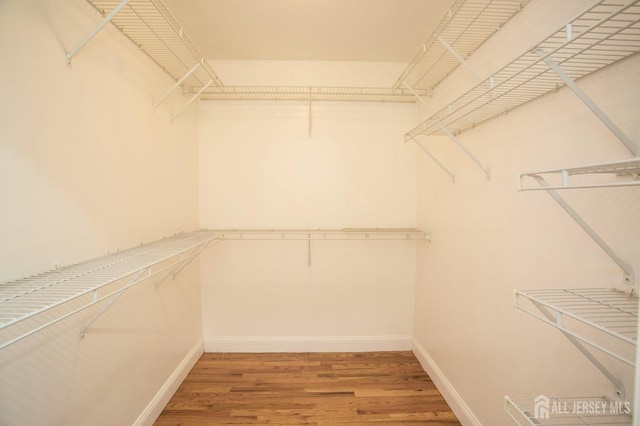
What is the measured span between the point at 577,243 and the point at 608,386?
0.46 m

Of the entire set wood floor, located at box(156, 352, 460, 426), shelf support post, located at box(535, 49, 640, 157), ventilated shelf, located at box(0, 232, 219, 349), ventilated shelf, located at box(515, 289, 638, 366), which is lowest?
wood floor, located at box(156, 352, 460, 426)

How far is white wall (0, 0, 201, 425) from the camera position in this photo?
864 millimetres

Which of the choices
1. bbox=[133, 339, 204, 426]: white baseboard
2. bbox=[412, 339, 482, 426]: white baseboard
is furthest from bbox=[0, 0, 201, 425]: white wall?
bbox=[412, 339, 482, 426]: white baseboard

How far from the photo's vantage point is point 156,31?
1375 mm

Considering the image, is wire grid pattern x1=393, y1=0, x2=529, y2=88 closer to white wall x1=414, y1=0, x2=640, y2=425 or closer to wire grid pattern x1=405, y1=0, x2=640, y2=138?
white wall x1=414, y1=0, x2=640, y2=425

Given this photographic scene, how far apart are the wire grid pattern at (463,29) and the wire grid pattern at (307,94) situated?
0.98 ft

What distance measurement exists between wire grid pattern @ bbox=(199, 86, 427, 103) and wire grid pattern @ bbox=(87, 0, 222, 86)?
1.27 ft

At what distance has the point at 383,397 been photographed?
70.4 inches

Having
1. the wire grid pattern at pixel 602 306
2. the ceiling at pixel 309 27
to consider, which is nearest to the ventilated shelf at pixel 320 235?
the wire grid pattern at pixel 602 306

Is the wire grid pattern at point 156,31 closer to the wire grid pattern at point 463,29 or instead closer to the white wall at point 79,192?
the white wall at point 79,192

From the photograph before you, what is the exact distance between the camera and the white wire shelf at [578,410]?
2.37 feet

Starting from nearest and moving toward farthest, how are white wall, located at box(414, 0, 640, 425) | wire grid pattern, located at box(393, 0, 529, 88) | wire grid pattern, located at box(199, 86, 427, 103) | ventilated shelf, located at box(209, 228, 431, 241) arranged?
white wall, located at box(414, 0, 640, 425)
wire grid pattern, located at box(393, 0, 529, 88)
wire grid pattern, located at box(199, 86, 427, 103)
ventilated shelf, located at box(209, 228, 431, 241)

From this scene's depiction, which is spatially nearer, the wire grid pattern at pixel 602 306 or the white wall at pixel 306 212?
the wire grid pattern at pixel 602 306

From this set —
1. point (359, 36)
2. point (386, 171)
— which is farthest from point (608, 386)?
point (359, 36)
